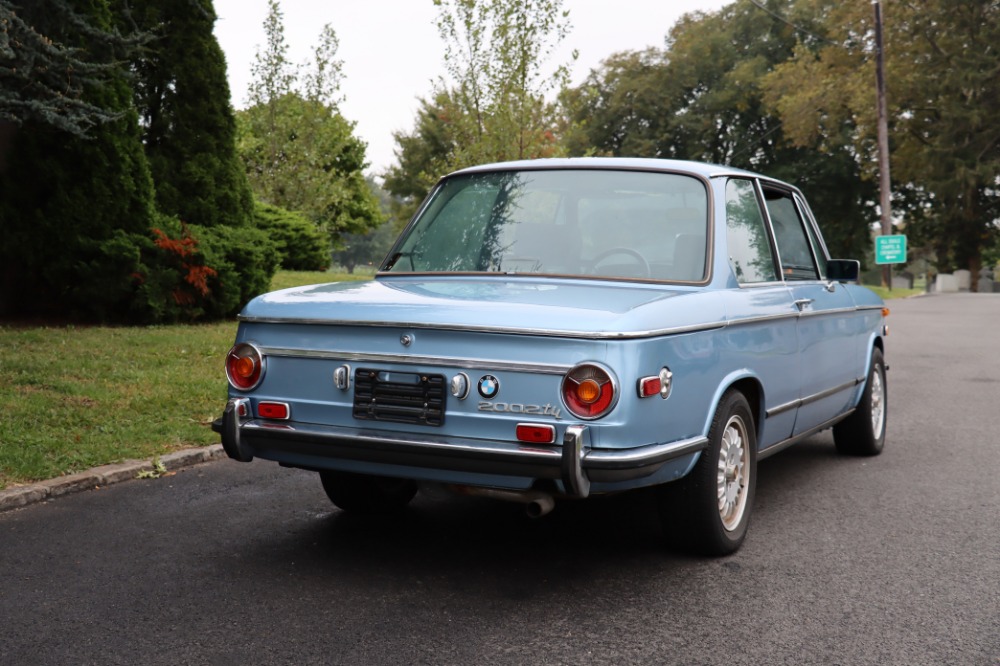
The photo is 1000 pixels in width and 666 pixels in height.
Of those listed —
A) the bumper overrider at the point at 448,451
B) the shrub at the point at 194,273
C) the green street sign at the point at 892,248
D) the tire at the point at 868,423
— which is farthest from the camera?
the green street sign at the point at 892,248

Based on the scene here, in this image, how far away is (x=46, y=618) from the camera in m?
3.82

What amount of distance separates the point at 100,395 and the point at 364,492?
3.93 metres

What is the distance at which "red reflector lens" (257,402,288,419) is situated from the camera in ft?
14.3

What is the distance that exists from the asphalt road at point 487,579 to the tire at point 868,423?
0.66m

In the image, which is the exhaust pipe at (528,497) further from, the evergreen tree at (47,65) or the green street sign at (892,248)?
the green street sign at (892,248)

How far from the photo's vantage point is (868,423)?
23.4 ft

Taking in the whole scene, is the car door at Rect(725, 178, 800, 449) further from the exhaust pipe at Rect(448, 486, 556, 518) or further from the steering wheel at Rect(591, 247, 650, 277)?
the exhaust pipe at Rect(448, 486, 556, 518)

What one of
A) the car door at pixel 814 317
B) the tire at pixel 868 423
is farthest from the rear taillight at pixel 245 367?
the tire at pixel 868 423

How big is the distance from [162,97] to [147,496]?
31.8ft

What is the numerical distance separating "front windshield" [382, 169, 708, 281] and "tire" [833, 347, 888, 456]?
9.10 feet

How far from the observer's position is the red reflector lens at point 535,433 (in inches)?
150

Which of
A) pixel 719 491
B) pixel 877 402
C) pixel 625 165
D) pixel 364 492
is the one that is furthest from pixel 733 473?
pixel 877 402

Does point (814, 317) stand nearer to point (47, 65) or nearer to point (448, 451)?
point (448, 451)

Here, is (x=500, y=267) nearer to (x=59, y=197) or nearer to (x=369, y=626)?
(x=369, y=626)
